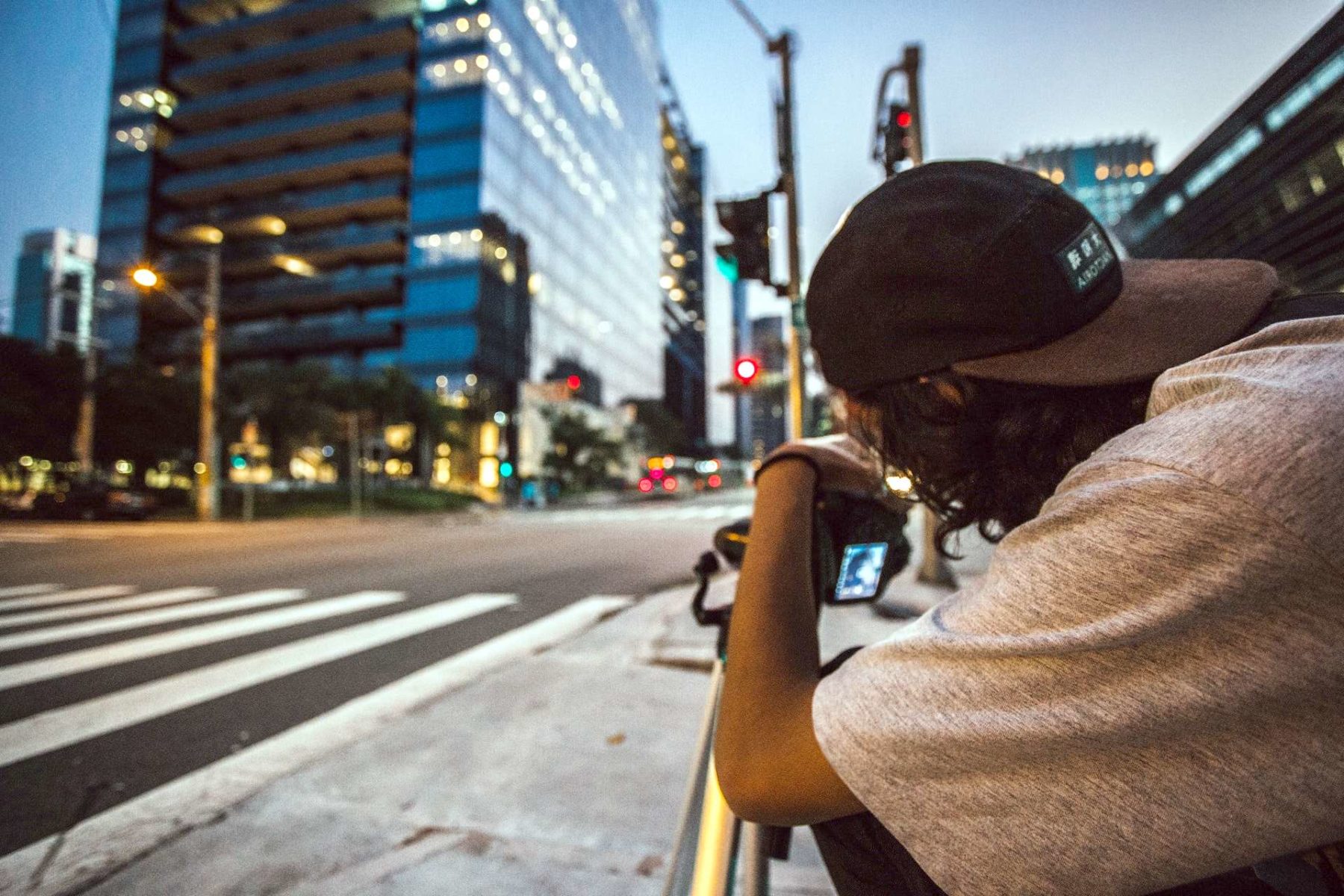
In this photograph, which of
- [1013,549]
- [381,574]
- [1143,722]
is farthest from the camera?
[381,574]

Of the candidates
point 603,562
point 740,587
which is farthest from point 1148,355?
point 603,562

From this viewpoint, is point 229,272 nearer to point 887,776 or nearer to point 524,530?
point 524,530

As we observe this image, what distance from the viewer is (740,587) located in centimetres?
82

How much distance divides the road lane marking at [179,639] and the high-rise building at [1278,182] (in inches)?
222

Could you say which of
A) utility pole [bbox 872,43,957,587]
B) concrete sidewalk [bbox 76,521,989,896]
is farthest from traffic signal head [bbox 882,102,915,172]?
concrete sidewalk [bbox 76,521,989,896]

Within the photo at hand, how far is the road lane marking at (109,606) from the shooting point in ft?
16.2

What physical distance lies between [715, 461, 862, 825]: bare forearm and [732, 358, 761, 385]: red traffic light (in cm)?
464

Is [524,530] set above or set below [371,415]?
below

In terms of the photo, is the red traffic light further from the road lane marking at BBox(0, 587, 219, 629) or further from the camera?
the road lane marking at BBox(0, 587, 219, 629)

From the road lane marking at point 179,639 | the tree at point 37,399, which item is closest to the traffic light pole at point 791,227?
the road lane marking at point 179,639

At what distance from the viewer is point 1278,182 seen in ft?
30.5

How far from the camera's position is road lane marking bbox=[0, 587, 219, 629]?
493cm

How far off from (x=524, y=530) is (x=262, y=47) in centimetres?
5261

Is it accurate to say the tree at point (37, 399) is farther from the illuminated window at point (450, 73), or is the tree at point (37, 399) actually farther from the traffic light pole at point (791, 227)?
the traffic light pole at point (791, 227)
